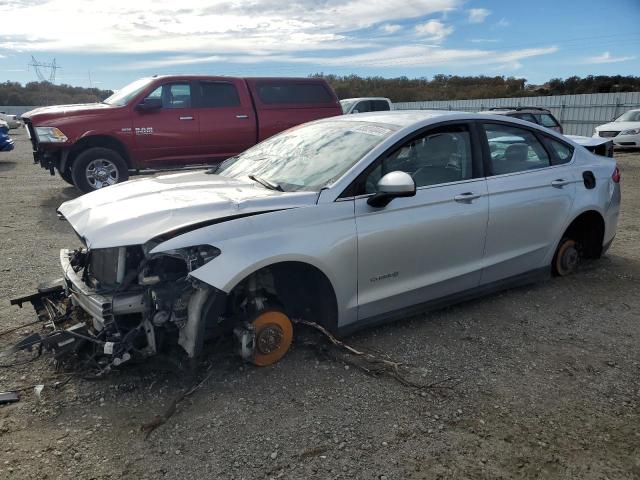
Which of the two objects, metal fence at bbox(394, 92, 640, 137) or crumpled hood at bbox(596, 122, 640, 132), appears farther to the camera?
metal fence at bbox(394, 92, 640, 137)

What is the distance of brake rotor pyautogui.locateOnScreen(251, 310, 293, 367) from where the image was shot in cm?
327

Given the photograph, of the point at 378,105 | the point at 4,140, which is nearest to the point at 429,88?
the point at 378,105

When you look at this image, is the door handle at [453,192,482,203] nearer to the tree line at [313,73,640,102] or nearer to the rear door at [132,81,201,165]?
the rear door at [132,81,201,165]

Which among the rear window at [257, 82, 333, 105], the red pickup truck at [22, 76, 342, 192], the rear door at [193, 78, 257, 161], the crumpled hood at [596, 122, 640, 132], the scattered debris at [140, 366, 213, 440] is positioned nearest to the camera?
the scattered debris at [140, 366, 213, 440]

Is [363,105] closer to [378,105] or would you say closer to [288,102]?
[378,105]

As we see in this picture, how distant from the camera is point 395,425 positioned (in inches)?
113

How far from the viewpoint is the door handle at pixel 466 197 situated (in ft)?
13.1

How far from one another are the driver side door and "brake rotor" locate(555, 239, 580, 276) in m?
1.27

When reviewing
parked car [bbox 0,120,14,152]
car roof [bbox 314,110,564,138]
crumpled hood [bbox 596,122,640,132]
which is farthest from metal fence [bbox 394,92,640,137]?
car roof [bbox 314,110,564,138]

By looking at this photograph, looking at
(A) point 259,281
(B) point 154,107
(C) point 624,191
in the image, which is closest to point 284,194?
(A) point 259,281

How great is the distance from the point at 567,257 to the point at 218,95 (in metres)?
7.22

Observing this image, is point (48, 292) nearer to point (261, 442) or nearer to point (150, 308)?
point (150, 308)

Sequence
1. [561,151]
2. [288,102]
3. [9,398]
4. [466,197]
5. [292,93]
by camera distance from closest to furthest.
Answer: [9,398]
[466,197]
[561,151]
[288,102]
[292,93]

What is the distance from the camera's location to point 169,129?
375 inches
